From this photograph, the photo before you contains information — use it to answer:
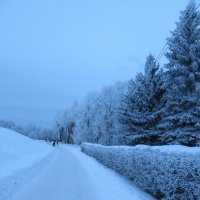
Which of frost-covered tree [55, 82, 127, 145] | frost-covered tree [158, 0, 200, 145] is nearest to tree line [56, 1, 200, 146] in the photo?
frost-covered tree [158, 0, 200, 145]

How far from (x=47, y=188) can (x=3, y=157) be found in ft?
15.6

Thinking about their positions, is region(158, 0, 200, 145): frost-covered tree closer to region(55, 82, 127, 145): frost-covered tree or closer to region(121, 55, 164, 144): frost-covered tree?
region(121, 55, 164, 144): frost-covered tree

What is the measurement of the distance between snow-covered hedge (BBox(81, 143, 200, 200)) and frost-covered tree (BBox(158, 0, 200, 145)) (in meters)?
10.3

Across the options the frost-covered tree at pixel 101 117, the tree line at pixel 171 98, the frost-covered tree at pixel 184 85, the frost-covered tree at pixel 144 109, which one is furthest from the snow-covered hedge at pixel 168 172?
the frost-covered tree at pixel 101 117

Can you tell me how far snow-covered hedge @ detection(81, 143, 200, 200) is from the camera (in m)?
7.20

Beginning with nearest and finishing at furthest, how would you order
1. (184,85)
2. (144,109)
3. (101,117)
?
(184,85)
(144,109)
(101,117)

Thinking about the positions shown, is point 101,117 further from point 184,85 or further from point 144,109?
point 184,85

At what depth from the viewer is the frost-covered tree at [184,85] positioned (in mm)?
22562

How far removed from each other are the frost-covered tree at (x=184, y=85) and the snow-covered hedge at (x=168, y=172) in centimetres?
1027

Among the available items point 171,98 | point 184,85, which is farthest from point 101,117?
point 184,85

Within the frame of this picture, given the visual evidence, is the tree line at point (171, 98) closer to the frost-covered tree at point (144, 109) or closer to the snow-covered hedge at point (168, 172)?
the frost-covered tree at point (144, 109)

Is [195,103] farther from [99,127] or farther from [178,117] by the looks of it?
[99,127]

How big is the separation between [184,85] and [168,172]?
16.1 metres

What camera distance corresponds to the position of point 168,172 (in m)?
8.58
